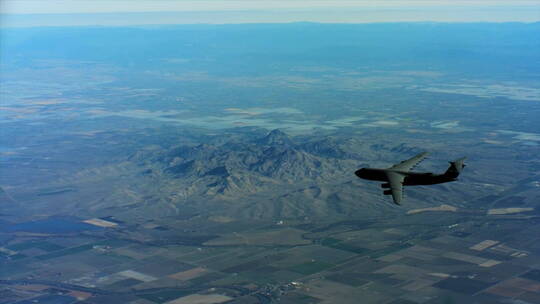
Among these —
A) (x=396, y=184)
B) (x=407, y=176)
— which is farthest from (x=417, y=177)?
(x=396, y=184)

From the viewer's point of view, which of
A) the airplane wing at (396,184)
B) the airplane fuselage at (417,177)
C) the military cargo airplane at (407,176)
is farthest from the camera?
the airplane fuselage at (417,177)

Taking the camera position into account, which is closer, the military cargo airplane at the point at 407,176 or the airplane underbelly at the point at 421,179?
the military cargo airplane at the point at 407,176

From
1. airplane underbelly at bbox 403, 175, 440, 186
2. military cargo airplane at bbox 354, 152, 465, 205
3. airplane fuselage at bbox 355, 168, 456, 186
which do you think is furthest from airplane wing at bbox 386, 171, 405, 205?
airplane underbelly at bbox 403, 175, 440, 186

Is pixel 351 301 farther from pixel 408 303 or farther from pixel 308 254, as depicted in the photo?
pixel 308 254

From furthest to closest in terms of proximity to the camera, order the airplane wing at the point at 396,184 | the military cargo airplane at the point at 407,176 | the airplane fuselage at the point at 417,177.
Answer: the airplane fuselage at the point at 417,177 < the military cargo airplane at the point at 407,176 < the airplane wing at the point at 396,184

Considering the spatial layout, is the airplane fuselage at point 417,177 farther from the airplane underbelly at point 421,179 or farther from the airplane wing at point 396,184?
the airplane wing at point 396,184

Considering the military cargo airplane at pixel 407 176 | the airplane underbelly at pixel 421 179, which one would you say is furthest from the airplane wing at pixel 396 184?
the airplane underbelly at pixel 421 179

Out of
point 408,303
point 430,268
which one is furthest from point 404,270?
point 408,303

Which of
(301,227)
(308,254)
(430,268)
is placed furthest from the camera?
(301,227)

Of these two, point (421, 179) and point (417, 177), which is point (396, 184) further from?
point (421, 179)
